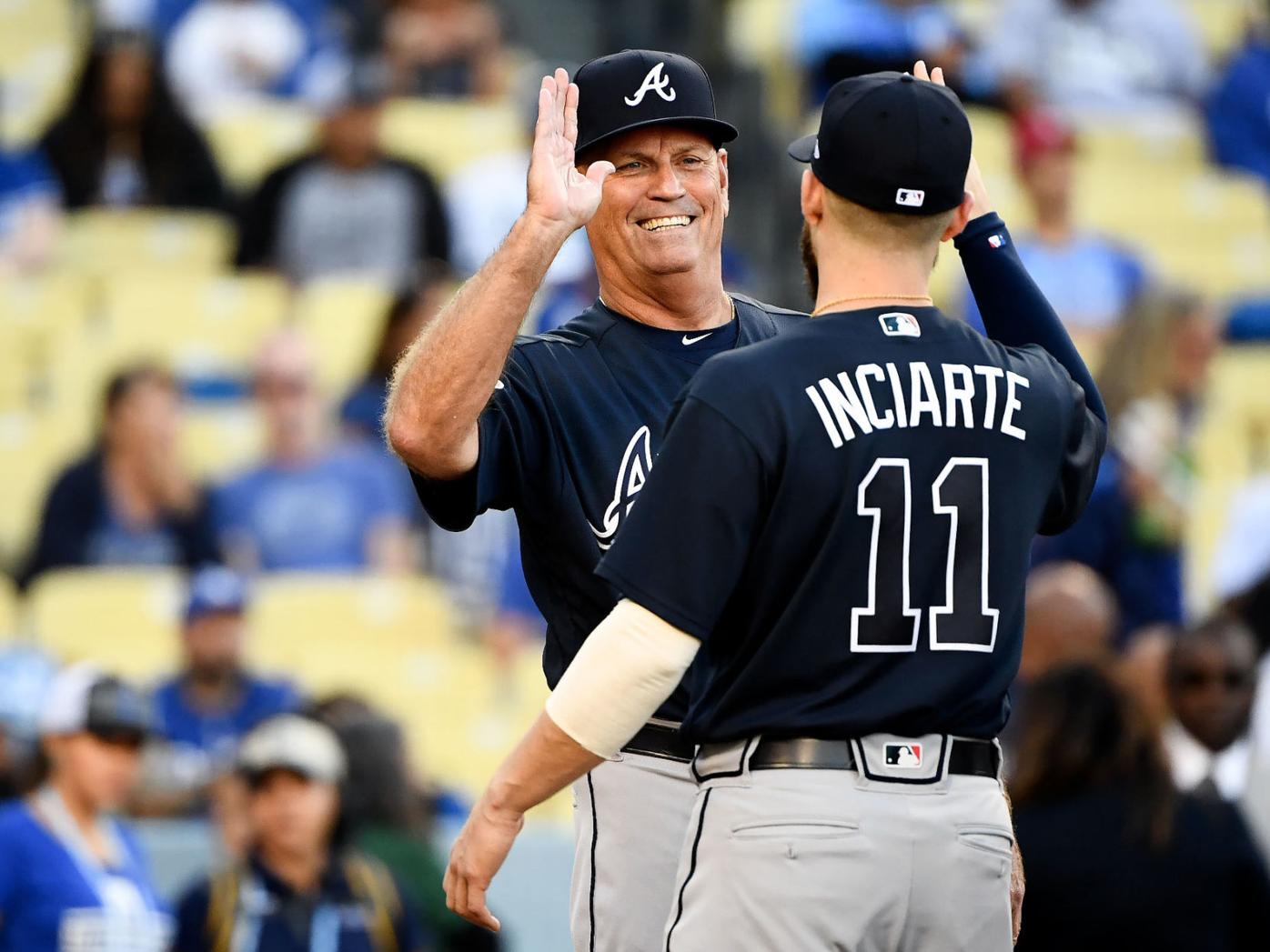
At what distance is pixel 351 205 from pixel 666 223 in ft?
19.4

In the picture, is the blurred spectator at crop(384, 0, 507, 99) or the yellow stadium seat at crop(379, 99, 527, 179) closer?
Result: the yellow stadium seat at crop(379, 99, 527, 179)

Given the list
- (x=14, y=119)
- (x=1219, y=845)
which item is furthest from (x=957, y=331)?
(x=14, y=119)

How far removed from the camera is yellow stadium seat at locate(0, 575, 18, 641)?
7855 mm

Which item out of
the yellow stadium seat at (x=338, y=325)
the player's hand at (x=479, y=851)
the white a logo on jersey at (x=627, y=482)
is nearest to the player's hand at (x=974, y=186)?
the white a logo on jersey at (x=627, y=482)

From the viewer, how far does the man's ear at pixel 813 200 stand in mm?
3266

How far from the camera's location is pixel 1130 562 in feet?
26.6

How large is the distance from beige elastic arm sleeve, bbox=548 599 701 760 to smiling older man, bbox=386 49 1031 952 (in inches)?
24.0

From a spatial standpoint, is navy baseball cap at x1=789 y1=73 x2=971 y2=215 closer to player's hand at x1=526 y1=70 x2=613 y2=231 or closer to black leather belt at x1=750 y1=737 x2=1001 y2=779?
player's hand at x1=526 y1=70 x2=613 y2=231

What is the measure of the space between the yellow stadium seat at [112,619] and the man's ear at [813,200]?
5.04 m

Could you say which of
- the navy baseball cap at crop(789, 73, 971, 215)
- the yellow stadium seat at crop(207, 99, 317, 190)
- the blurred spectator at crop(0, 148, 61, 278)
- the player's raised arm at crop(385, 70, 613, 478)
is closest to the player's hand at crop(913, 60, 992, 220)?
the navy baseball cap at crop(789, 73, 971, 215)

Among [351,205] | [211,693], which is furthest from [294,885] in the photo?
[351,205]

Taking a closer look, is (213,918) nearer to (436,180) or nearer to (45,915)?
(45,915)

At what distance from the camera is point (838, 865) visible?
3.09 m

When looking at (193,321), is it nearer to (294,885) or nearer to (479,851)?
(294,885)
